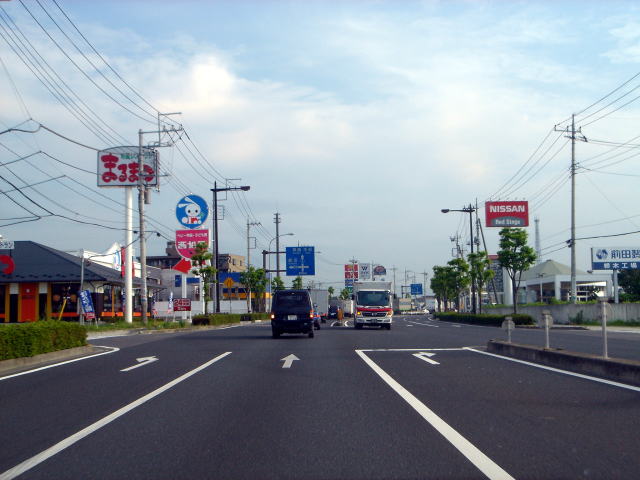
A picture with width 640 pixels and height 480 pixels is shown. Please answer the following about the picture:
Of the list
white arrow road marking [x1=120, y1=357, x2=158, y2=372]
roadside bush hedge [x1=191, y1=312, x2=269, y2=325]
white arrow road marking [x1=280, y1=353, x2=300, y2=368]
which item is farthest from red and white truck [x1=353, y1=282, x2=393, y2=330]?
white arrow road marking [x1=120, y1=357, x2=158, y2=372]

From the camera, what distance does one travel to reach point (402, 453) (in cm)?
664

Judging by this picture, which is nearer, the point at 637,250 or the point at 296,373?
the point at 296,373

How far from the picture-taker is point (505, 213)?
60.8m

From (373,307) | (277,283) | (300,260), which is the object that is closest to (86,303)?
(373,307)

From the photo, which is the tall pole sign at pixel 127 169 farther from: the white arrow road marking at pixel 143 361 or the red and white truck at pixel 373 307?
the white arrow road marking at pixel 143 361

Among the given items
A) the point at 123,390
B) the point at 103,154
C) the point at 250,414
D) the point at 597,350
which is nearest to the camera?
the point at 250,414

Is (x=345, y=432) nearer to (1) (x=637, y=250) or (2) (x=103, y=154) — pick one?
(2) (x=103, y=154)

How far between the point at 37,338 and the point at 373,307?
25.0 meters

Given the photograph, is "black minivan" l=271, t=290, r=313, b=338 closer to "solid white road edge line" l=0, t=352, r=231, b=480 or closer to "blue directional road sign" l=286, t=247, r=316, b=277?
"solid white road edge line" l=0, t=352, r=231, b=480

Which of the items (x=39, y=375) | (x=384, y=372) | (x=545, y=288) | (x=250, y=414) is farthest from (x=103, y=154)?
(x=545, y=288)

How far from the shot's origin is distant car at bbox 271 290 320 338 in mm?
28094

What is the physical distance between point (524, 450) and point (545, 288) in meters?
88.5

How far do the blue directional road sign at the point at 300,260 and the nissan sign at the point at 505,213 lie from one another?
1690 centimetres

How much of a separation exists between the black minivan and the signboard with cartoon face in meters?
24.4
